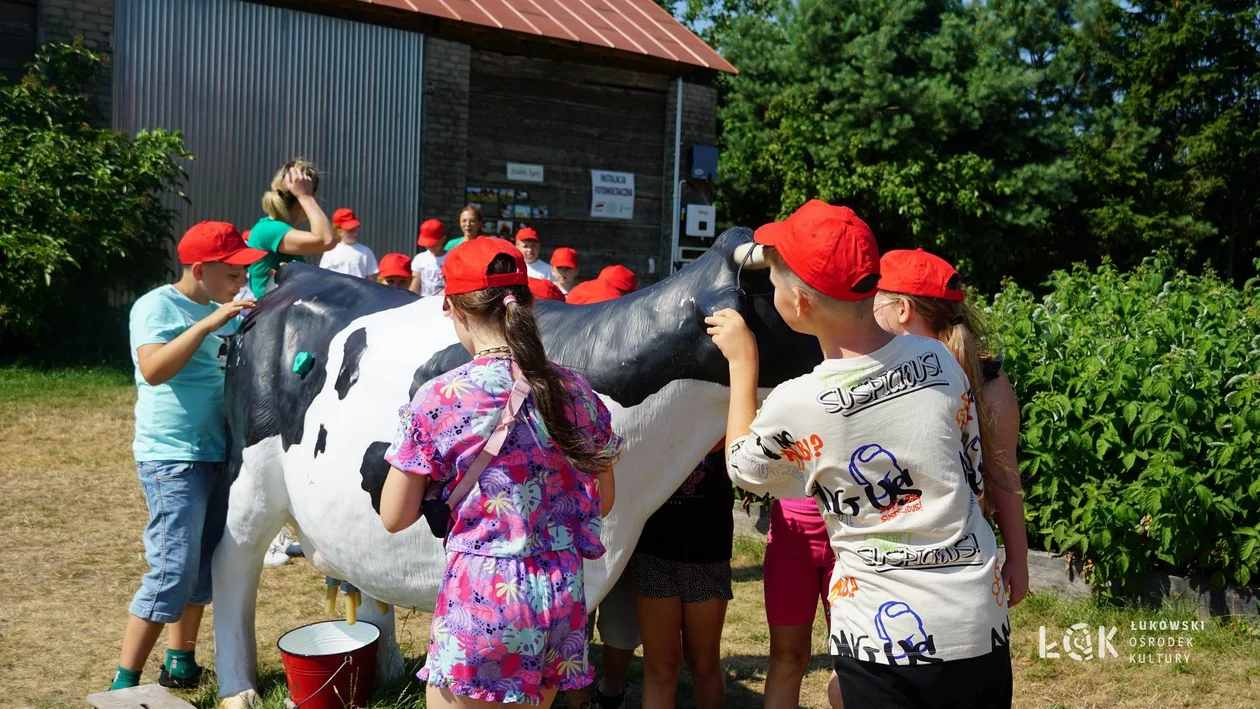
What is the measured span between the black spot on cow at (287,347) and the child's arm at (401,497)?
112cm

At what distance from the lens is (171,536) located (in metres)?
3.68

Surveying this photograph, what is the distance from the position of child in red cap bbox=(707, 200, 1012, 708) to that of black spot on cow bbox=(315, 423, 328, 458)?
1491 mm

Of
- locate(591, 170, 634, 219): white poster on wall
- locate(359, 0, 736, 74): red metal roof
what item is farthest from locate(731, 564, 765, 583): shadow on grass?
locate(591, 170, 634, 219): white poster on wall

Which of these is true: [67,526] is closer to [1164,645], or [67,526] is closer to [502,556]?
[502,556]

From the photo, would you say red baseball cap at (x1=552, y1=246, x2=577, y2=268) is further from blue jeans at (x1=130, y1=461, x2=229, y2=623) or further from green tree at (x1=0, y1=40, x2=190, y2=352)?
green tree at (x1=0, y1=40, x2=190, y2=352)

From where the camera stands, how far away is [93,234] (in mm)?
10391

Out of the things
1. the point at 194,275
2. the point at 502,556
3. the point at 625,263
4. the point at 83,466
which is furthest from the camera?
the point at 625,263

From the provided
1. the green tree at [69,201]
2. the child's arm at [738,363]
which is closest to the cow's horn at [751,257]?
the child's arm at [738,363]

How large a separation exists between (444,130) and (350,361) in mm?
10645

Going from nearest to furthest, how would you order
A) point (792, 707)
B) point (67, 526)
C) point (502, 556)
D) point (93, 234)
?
point (502, 556) → point (792, 707) → point (67, 526) → point (93, 234)

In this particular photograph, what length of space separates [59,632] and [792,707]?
313cm

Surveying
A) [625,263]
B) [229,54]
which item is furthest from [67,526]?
[625,263]

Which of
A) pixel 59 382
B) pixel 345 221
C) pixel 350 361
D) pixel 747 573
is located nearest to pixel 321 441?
Answer: pixel 350 361

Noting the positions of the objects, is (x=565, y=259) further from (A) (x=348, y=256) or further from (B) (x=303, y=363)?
(B) (x=303, y=363)
